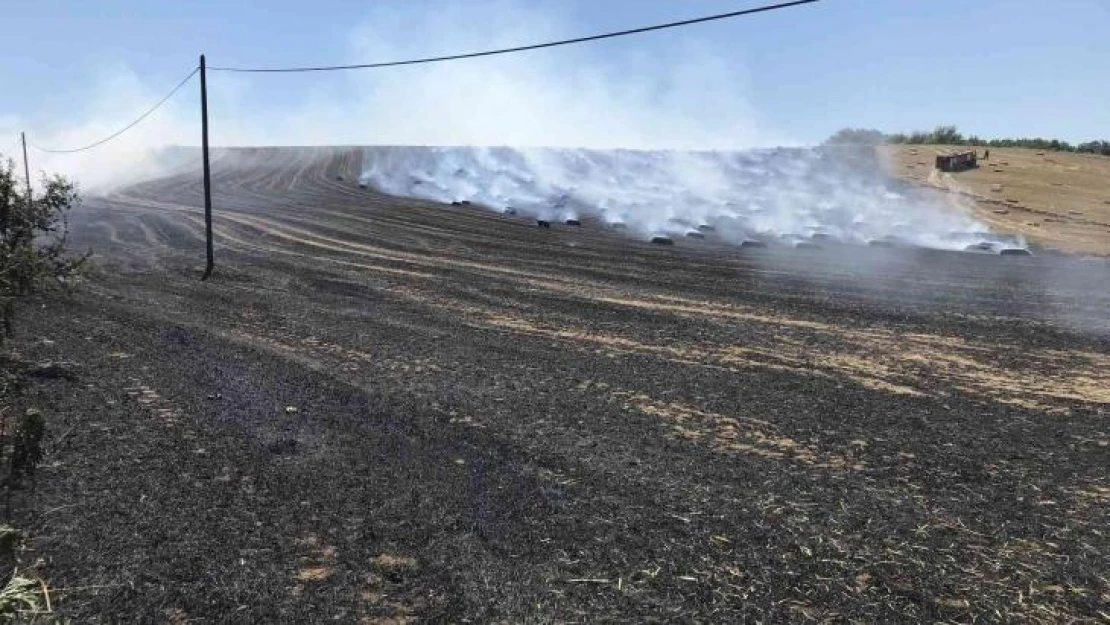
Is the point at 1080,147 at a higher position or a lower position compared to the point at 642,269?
higher

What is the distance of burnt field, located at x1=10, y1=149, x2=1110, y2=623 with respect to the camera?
14.9ft

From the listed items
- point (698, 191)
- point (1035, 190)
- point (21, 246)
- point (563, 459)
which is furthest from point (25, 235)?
point (1035, 190)

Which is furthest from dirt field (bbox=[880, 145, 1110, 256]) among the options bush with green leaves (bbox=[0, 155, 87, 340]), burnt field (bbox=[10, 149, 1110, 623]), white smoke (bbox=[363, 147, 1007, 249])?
bush with green leaves (bbox=[0, 155, 87, 340])

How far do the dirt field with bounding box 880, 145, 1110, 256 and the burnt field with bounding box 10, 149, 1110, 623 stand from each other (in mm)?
22580

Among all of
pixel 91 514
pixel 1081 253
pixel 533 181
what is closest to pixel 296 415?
pixel 91 514

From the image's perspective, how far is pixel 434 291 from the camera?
16781 mm

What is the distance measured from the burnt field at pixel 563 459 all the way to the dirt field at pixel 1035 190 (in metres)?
22.6

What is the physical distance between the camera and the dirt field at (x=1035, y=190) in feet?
111

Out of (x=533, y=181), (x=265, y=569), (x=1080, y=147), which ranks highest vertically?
(x=1080, y=147)

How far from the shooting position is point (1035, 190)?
44156mm

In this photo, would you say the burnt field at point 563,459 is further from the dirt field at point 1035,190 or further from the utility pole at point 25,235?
the dirt field at point 1035,190

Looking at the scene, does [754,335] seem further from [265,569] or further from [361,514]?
[265,569]

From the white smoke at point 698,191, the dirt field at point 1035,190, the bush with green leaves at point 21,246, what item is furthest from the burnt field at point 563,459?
the dirt field at point 1035,190

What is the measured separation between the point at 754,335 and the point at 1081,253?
75.9 ft
